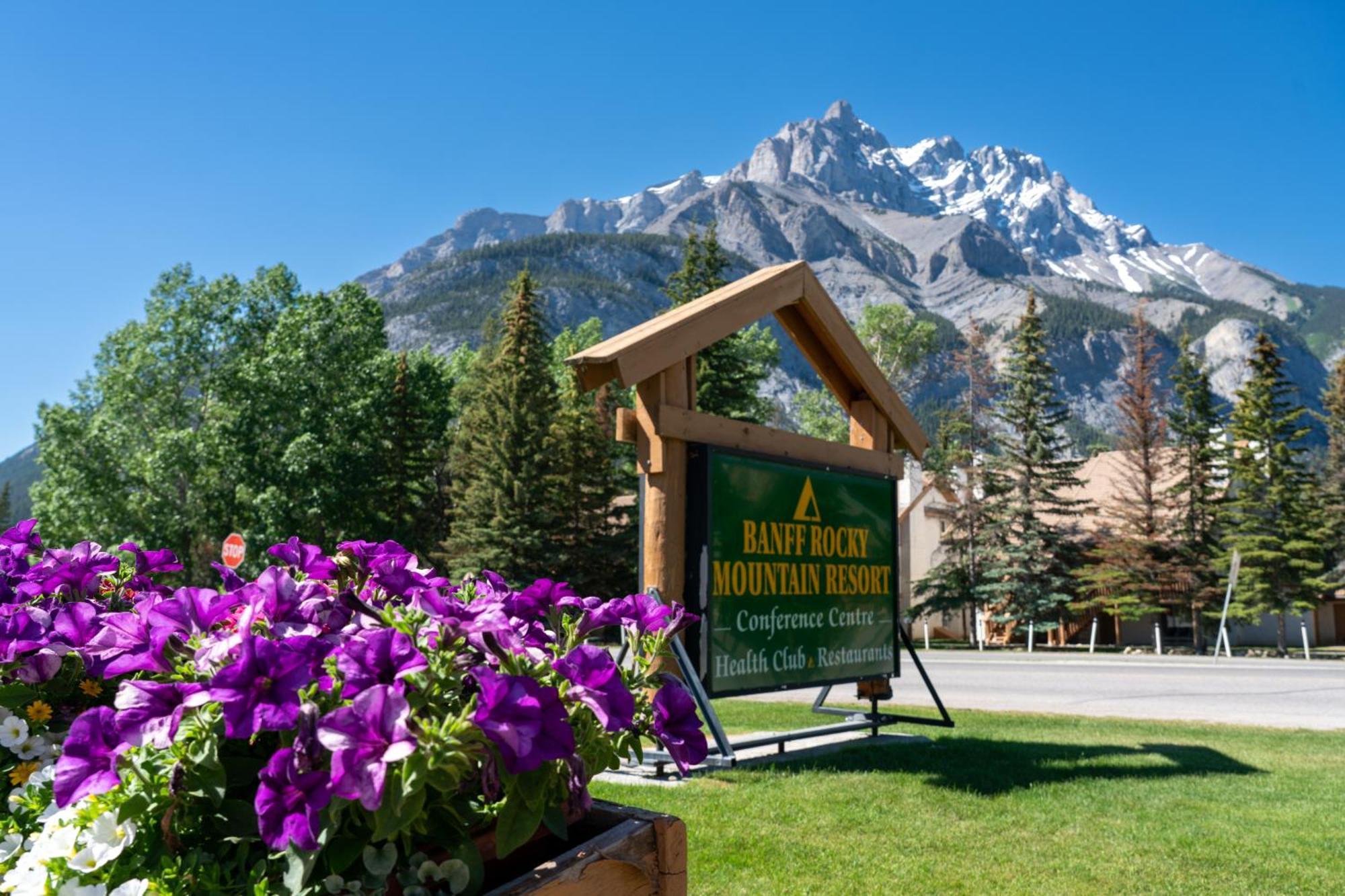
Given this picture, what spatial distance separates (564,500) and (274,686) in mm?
35386

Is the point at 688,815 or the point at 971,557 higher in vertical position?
the point at 971,557

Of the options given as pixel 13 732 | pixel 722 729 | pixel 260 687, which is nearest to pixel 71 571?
pixel 13 732

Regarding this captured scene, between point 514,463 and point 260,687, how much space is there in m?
34.6

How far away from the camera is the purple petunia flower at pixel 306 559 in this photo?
220 centimetres

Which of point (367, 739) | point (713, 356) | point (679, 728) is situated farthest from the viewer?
point (713, 356)

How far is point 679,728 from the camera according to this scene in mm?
1906

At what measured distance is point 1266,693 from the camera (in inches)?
604

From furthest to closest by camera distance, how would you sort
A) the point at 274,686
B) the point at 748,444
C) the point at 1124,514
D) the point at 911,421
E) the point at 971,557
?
the point at 971,557
the point at 1124,514
the point at 911,421
the point at 748,444
the point at 274,686

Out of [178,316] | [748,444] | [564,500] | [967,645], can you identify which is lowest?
[967,645]

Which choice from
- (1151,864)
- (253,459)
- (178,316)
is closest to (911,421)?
(1151,864)

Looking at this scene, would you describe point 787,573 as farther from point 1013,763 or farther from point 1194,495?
point 1194,495

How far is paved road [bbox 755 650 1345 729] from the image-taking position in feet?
42.6

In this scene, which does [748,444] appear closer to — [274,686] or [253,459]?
[274,686]

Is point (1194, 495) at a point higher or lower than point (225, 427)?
lower
